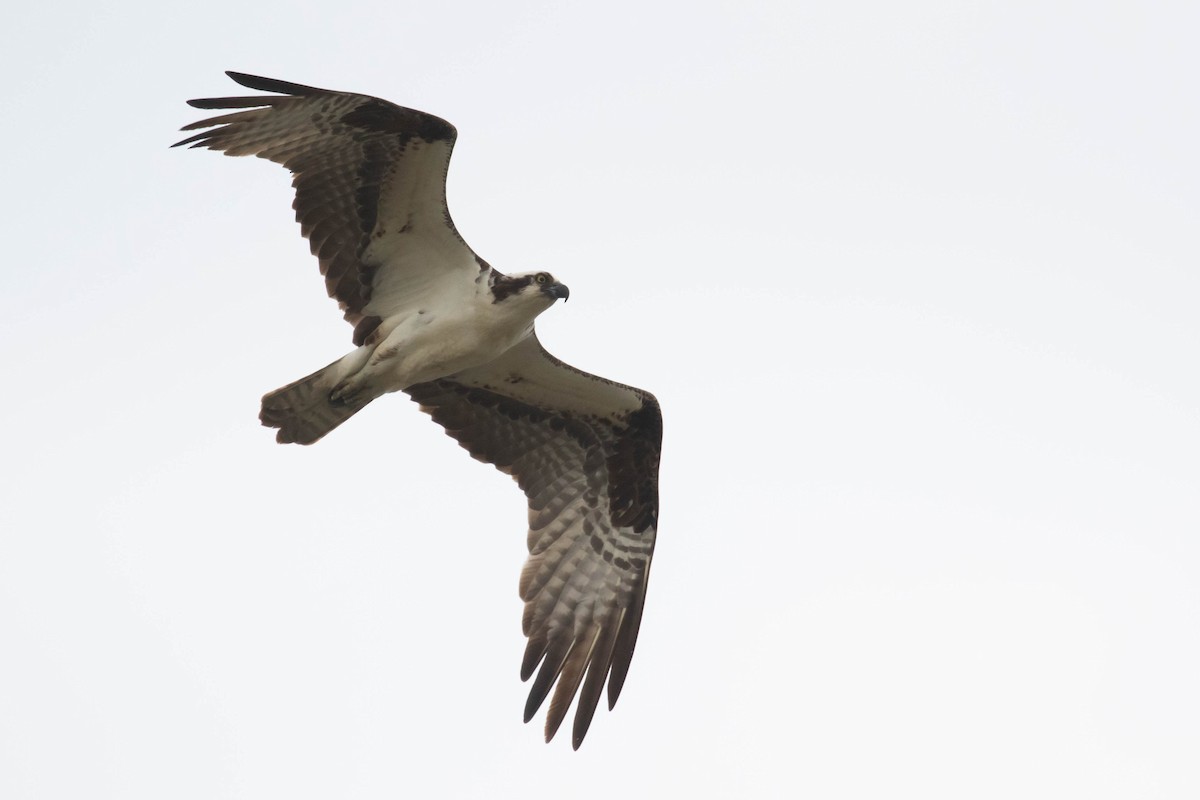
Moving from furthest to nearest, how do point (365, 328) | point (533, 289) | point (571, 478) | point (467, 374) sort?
point (571, 478)
point (467, 374)
point (365, 328)
point (533, 289)

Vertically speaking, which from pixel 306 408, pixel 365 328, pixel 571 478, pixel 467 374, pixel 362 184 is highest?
pixel 571 478

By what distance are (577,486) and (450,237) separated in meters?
2.46

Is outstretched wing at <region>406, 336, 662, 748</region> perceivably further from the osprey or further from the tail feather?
the tail feather

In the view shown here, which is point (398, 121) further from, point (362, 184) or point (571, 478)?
point (571, 478)

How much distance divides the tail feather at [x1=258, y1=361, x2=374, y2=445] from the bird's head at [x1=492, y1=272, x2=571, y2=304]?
131 cm

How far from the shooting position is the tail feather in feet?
38.5

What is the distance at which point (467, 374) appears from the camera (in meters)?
12.8

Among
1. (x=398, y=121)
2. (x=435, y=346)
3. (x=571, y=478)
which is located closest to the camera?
(x=398, y=121)

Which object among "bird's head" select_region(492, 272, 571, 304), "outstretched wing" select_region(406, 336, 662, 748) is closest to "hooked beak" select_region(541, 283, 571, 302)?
"bird's head" select_region(492, 272, 571, 304)

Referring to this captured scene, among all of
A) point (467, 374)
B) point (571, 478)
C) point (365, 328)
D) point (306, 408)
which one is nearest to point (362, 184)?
point (365, 328)

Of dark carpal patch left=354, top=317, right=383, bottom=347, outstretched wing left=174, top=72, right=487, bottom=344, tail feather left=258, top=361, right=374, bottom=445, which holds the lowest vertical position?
tail feather left=258, top=361, right=374, bottom=445

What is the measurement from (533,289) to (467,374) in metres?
1.63

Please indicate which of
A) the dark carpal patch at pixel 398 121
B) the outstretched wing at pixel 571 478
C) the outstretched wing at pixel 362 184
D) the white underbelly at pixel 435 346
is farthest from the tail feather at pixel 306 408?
the dark carpal patch at pixel 398 121

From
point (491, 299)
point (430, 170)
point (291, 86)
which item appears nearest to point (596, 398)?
point (491, 299)
